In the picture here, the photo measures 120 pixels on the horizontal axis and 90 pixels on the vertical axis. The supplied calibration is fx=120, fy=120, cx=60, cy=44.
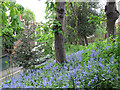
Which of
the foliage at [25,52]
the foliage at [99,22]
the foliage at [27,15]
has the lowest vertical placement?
the foliage at [25,52]

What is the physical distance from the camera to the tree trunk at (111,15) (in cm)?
130

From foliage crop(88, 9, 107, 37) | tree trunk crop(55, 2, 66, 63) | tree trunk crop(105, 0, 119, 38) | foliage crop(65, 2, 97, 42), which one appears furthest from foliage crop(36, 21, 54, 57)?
tree trunk crop(105, 0, 119, 38)

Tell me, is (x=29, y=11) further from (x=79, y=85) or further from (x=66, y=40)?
(x=79, y=85)

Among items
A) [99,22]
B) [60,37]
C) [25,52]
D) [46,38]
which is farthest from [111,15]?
[25,52]

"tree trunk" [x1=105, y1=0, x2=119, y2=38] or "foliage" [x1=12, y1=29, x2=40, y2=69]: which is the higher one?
"tree trunk" [x1=105, y1=0, x2=119, y2=38]

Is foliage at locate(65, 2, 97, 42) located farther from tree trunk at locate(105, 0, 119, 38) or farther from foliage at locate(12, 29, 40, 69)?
foliage at locate(12, 29, 40, 69)

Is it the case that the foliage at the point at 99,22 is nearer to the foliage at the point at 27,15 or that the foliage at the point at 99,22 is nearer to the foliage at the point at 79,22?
the foliage at the point at 79,22

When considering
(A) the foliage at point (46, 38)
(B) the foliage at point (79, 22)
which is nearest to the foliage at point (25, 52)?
(A) the foliage at point (46, 38)

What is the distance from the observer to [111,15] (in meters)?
1.34

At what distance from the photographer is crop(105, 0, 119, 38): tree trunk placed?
4.26 feet

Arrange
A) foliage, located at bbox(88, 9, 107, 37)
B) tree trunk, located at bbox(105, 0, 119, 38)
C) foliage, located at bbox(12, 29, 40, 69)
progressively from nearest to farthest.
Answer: tree trunk, located at bbox(105, 0, 119, 38)
foliage, located at bbox(88, 9, 107, 37)
foliage, located at bbox(12, 29, 40, 69)

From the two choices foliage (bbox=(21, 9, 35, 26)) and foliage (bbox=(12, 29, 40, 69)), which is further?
foliage (bbox=(12, 29, 40, 69))

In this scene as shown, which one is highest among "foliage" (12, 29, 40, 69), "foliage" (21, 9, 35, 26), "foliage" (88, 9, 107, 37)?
"foliage" (21, 9, 35, 26)

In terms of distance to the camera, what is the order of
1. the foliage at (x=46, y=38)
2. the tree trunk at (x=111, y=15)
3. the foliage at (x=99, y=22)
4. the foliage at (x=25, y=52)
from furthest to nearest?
the foliage at (x=25, y=52) < the foliage at (x=46, y=38) < the foliage at (x=99, y=22) < the tree trunk at (x=111, y=15)
